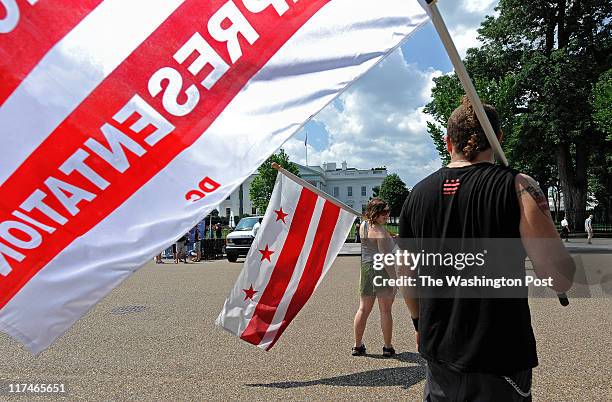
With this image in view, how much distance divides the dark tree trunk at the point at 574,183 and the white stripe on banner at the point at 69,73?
36791 mm

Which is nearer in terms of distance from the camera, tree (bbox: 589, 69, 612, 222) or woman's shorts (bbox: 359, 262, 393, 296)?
woman's shorts (bbox: 359, 262, 393, 296)

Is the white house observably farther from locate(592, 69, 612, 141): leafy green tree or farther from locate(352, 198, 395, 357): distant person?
locate(352, 198, 395, 357): distant person

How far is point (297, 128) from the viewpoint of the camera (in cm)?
196

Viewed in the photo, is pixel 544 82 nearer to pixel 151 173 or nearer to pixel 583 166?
pixel 583 166

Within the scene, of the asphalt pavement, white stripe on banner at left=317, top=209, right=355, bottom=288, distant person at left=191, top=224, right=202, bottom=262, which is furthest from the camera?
distant person at left=191, top=224, right=202, bottom=262

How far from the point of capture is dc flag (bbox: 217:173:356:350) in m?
5.03

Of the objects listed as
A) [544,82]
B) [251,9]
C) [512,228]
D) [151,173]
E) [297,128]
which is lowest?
[512,228]

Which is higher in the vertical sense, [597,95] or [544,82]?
[544,82]

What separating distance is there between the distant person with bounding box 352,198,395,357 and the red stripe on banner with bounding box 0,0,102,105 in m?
4.23

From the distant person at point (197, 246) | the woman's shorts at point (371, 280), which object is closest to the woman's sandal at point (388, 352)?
the woman's shorts at point (371, 280)

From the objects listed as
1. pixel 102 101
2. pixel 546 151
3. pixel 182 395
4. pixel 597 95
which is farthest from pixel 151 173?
pixel 546 151

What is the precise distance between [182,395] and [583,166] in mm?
37191

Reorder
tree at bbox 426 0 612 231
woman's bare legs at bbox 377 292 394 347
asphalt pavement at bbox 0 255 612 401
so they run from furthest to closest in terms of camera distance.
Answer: tree at bbox 426 0 612 231 < woman's bare legs at bbox 377 292 394 347 < asphalt pavement at bbox 0 255 612 401

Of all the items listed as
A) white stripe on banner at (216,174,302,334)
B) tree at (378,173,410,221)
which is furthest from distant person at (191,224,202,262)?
tree at (378,173,410,221)
